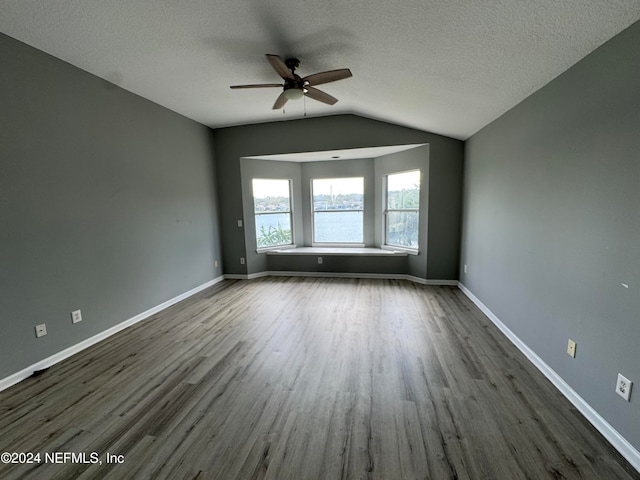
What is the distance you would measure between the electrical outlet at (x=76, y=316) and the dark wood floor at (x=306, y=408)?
0.32 meters

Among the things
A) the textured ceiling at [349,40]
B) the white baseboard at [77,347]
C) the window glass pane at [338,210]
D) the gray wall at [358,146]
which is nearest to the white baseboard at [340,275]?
the gray wall at [358,146]

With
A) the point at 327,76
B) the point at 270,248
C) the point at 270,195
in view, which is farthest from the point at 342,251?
the point at 327,76

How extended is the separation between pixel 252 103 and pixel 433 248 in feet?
11.5

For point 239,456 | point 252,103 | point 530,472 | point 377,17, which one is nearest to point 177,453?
point 239,456

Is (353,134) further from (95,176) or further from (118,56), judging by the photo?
(95,176)

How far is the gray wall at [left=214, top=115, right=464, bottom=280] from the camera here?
13.9ft

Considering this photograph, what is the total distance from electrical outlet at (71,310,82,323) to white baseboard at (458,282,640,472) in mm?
4157

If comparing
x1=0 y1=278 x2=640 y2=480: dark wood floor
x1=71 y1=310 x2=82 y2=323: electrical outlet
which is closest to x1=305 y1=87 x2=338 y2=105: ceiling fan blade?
x1=0 y1=278 x2=640 y2=480: dark wood floor

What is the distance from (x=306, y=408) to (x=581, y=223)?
221 centimetres

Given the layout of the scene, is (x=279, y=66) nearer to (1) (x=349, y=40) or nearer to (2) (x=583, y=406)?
(1) (x=349, y=40)

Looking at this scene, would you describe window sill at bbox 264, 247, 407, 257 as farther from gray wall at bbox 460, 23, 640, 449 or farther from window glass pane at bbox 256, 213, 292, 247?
gray wall at bbox 460, 23, 640, 449

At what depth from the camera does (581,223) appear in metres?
1.77

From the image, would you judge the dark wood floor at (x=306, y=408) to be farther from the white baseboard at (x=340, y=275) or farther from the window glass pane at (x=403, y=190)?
the window glass pane at (x=403, y=190)

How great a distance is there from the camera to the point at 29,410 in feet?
6.16
